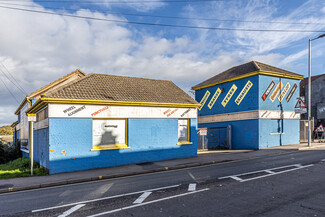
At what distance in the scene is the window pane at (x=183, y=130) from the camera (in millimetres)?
16812

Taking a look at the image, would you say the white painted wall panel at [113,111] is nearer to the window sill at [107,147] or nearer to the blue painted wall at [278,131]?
the window sill at [107,147]

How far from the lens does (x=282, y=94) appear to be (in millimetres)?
22562

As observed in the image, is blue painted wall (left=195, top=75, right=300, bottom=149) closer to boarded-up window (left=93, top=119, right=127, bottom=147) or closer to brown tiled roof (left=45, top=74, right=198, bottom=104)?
brown tiled roof (left=45, top=74, right=198, bottom=104)

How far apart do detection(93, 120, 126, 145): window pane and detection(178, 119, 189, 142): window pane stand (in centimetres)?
413

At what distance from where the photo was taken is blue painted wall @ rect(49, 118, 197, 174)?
12.6m

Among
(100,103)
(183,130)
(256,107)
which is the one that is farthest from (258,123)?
(100,103)

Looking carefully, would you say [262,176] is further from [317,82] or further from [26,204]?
[317,82]

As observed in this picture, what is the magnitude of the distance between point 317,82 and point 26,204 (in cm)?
4135

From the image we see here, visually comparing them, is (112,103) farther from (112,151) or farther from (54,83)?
(54,83)

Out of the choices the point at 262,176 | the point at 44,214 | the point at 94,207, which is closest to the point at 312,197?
the point at 262,176

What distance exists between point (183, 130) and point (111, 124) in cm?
531

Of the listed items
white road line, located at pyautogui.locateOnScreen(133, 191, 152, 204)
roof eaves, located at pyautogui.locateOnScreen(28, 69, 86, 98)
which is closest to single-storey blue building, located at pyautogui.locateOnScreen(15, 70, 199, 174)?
roof eaves, located at pyautogui.locateOnScreen(28, 69, 86, 98)

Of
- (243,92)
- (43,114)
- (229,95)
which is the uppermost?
(243,92)

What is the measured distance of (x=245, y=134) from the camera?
71.4 ft
